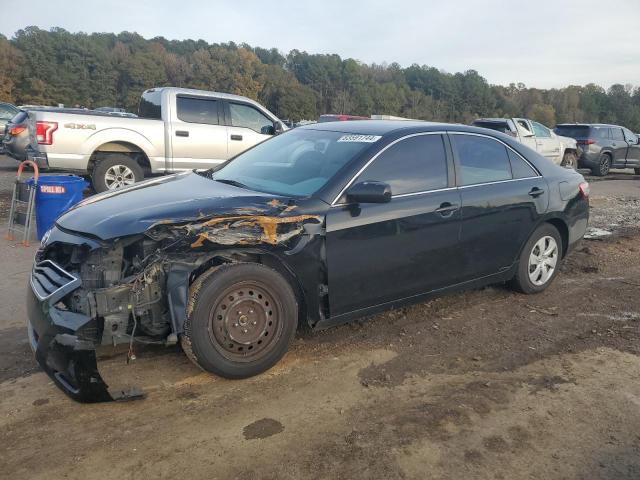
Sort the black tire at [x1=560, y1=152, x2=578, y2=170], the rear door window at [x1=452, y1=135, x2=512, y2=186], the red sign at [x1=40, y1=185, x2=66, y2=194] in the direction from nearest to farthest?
1. the rear door window at [x1=452, y1=135, x2=512, y2=186]
2. the red sign at [x1=40, y1=185, x2=66, y2=194]
3. the black tire at [x1=560, y1=152, x2=578, y2=170]

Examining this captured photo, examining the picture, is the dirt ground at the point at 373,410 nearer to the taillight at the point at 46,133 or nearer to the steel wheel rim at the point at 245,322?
the steel wheel rim at the point at 245,322

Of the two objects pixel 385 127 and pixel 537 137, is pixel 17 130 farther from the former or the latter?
pixel 537 137

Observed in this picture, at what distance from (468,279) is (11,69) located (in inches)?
2771

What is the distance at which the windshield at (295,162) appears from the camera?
12.8ft

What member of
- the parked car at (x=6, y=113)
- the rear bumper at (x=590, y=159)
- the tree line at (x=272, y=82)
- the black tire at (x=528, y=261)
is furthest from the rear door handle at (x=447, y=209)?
the tree line at (x=272, y=82)

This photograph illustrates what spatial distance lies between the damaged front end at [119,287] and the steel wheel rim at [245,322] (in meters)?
0.23

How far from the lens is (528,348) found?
4062 millimetres

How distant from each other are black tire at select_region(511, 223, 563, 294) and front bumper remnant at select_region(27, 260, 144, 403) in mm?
3534

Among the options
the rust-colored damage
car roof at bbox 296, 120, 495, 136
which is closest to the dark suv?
car roof at bbox 296, 120, 495, 136

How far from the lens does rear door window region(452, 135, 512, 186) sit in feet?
14.9

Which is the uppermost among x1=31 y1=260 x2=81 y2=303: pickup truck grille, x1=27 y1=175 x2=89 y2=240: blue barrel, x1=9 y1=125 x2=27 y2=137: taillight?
x1=9 y1=125 x2=27 y2=137: taillight

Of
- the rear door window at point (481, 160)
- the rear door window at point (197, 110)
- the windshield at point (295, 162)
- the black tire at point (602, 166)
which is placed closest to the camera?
the windshield at point (295, 162)

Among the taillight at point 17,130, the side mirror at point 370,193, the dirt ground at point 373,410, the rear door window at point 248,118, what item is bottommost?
the dirt ground at point 373,410

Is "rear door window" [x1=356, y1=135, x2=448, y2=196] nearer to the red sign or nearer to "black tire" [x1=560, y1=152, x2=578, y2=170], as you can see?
the red sign
